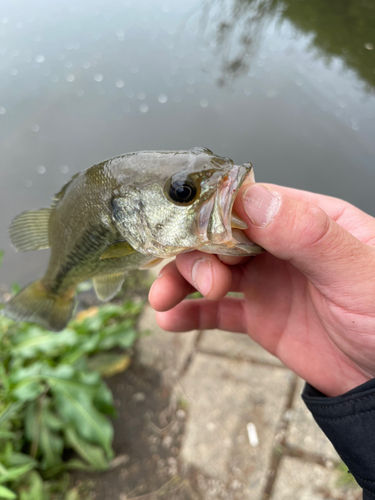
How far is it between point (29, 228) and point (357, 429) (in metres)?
1.93

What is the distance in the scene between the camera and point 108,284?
84.0 inches

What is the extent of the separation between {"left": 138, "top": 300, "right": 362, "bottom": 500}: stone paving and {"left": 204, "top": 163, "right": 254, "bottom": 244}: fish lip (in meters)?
2.09

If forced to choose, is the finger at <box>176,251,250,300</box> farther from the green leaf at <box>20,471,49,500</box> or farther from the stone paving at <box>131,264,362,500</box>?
the green leaf at <box>20,471,49,500</box>

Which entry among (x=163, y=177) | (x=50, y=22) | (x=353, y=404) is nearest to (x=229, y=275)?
(x=163, y=177)

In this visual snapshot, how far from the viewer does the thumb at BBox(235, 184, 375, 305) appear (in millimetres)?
1149

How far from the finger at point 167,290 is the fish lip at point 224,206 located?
1.98 feet

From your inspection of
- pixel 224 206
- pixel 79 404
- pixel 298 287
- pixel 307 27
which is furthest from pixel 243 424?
pixel 307 27

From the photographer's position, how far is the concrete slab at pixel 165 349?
3230mm

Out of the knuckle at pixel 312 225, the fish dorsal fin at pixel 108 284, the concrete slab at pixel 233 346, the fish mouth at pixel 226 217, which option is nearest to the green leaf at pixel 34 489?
the fish dorsal fin at pixel 108 284

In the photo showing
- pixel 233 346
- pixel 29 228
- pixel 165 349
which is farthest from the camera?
pixel 165 349

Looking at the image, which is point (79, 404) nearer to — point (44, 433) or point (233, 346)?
point (44, 433)

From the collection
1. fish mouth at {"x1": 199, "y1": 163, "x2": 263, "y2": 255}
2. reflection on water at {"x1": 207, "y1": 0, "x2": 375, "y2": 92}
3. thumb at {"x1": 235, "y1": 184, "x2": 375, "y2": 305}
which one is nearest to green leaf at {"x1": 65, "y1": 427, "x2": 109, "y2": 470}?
fish mouth at {"x1": 199, "y1": 163, "x2": 263, "y2": 255}

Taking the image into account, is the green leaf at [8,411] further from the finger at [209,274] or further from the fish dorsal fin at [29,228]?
the finger at [209,274]

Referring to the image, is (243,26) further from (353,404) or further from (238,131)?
(353,404)
